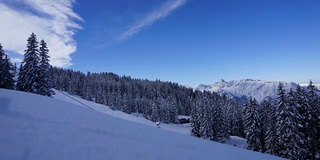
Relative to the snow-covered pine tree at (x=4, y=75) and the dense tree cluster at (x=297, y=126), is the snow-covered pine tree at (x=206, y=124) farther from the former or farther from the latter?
the snow-covered pine tree at (x=4, y=75)

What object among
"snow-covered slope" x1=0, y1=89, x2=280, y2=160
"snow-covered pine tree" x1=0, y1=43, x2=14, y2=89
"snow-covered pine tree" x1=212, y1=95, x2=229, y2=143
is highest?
"snow-covered pine tree" x1=0, y1=43, x2=14, y2=89

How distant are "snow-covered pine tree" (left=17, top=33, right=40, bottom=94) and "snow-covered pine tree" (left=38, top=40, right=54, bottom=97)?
1.79 feet

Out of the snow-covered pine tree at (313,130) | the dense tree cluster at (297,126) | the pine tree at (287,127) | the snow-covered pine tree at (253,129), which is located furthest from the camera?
the snow-covered pine tree at (253,129)

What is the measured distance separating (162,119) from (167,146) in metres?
80.0

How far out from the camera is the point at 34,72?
1332 inches

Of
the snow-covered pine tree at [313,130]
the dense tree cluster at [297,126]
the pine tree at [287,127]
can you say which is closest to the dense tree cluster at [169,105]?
the dense tree cluster at [297,126]

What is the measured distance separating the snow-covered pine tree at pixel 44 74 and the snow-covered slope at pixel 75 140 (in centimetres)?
1854

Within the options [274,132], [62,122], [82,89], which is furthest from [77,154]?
[82,89]

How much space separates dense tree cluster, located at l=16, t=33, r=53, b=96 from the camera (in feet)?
110

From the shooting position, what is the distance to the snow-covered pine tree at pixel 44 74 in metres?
34.0

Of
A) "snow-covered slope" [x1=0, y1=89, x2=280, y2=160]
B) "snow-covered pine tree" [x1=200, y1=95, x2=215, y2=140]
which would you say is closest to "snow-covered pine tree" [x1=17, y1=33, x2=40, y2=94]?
"snow-covered slope" [x1=0, y1=89, x2=280, y2=160]

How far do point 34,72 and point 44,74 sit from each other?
1419 millimetres

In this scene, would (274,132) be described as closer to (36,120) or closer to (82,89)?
(36,120)

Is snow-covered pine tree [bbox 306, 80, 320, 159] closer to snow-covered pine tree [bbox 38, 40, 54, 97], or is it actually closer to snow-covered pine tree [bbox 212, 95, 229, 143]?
snow-covered pine tree [bbox 212, 95, 229, 143]
